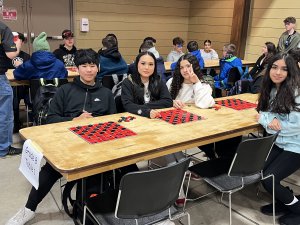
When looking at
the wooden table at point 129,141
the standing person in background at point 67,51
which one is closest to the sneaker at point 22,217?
the wooden table at point 129,141

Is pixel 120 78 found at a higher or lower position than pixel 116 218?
higher

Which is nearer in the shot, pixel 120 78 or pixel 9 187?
pixel 9 187

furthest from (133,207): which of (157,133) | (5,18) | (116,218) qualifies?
(5,18)

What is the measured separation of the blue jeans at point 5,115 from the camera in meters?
3.11

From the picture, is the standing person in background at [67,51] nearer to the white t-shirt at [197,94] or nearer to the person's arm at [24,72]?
the person's arm at [24,72]

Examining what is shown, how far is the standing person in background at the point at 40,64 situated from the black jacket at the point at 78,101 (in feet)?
3.98

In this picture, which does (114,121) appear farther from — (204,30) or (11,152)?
(204,30)

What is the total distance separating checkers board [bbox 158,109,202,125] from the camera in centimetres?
220

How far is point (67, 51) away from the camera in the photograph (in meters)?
5.03

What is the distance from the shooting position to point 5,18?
5.57 m

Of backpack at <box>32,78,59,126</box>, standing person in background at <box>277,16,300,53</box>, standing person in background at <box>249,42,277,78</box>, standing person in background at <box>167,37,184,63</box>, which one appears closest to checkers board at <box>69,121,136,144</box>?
backpack at <box>32,78,59,126</box>

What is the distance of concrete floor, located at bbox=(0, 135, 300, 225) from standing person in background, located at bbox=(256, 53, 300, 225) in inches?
9.9

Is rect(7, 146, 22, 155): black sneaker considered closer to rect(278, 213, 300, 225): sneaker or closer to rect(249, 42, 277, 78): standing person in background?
rect(278, 213, 300, 225): sneaker

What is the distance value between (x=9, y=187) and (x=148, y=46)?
2.65 m
